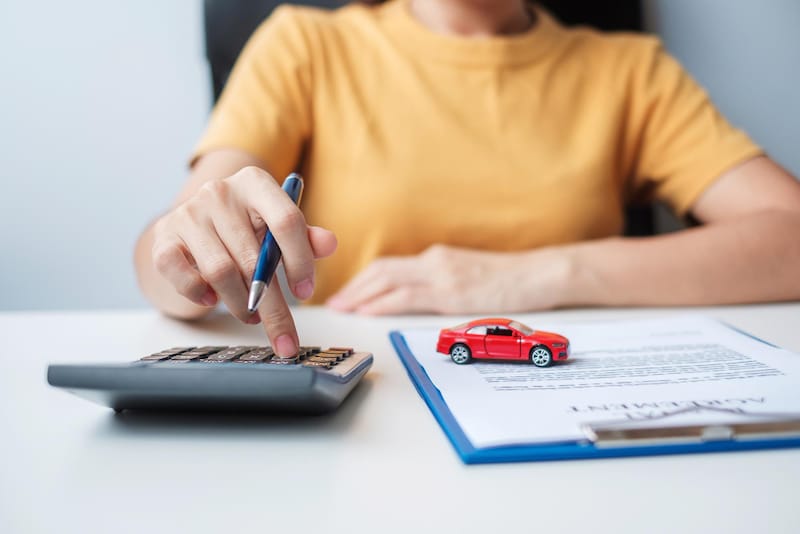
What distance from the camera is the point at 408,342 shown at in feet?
1.67

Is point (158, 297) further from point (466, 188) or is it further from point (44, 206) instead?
point (44, 206)

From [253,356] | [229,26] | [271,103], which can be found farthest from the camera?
[229,26]

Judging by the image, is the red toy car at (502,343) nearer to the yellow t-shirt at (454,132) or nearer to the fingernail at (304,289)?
the fingernail at (304,289)

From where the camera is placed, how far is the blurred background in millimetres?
1229

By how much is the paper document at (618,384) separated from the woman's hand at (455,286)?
5.7 inches

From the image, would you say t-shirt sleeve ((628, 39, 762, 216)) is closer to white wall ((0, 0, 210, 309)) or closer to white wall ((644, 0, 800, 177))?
white wall ((644, 0, 800, 177))

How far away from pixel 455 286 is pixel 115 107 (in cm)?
95

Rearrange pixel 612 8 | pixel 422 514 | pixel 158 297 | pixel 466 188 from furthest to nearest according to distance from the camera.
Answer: pixel 612 8, pixel 466 188, pixel 158 297, pixel 422 514

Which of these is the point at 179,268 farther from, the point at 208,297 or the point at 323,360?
the point at 323,360

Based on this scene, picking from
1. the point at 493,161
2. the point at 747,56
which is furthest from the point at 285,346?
the point at 747,56

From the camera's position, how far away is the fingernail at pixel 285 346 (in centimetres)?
39

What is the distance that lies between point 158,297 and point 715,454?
1.73 ft

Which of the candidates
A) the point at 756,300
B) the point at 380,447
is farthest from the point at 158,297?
the point at 756,300

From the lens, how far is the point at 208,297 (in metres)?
0.45
